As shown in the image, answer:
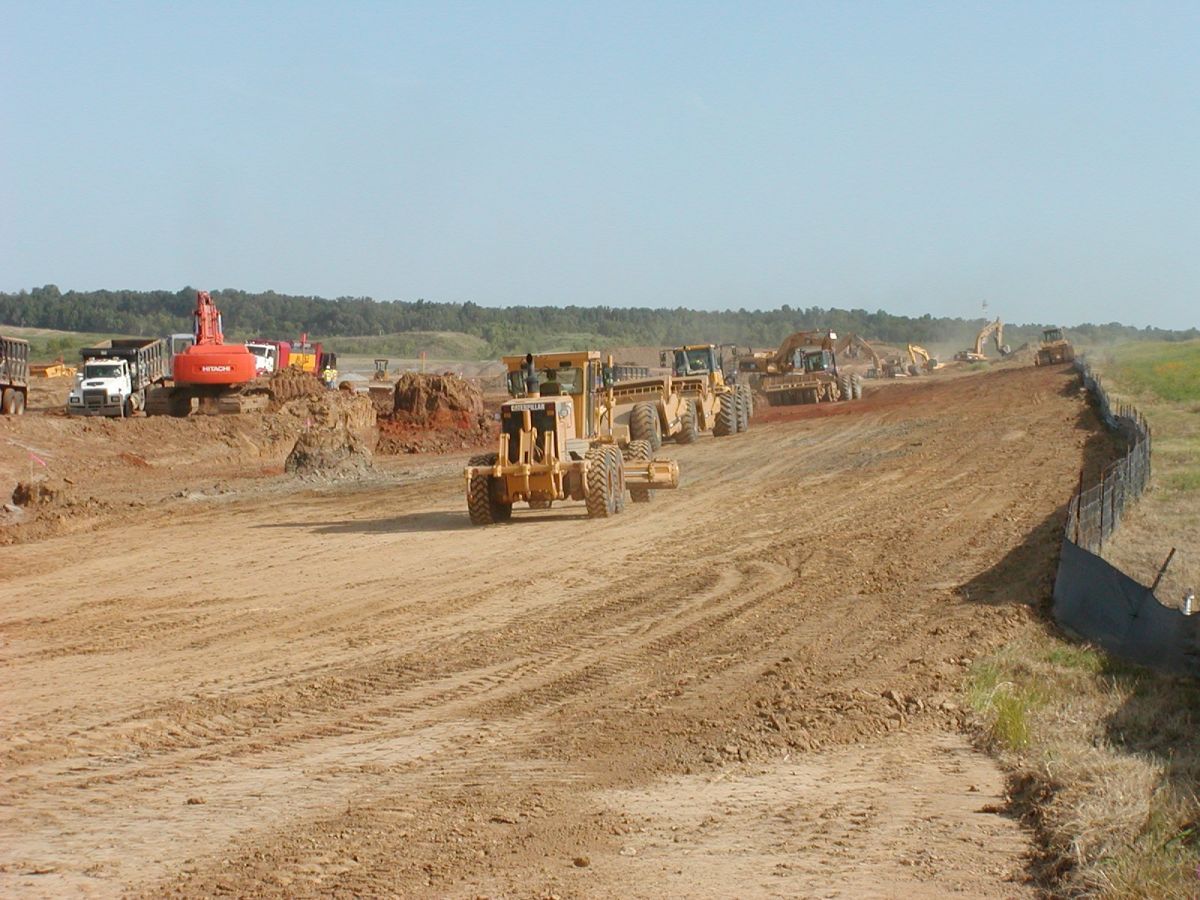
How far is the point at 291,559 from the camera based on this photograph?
15.4 meters

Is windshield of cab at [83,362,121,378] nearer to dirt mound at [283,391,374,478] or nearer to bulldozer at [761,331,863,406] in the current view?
dirt mound at [283,391,374,478]

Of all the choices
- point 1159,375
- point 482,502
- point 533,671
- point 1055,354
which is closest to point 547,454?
point 482,502

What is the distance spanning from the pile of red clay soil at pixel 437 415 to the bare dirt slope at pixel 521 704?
52.9 ft

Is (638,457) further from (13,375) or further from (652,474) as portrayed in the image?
(13,375)

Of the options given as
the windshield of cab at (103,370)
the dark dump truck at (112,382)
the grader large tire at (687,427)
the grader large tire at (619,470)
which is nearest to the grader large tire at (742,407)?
the grader large tire at (687,427)

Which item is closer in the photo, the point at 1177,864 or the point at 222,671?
the point at 1177,864

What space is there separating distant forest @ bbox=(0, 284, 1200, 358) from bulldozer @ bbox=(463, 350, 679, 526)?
310 ft

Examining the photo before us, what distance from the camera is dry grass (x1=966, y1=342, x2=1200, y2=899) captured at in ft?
19.0

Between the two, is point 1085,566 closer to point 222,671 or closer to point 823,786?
point 823,786

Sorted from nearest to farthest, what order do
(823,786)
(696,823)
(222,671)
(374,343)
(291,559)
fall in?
(696,823), (823,786), (222,671), (291,559), (374,343)

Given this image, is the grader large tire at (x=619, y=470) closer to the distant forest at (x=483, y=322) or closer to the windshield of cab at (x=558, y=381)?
the windshield of cab at (x=558, y=381)

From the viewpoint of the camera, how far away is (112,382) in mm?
39000

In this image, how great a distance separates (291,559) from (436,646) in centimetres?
525

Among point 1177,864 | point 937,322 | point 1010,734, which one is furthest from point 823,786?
point 937,322
